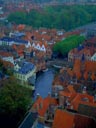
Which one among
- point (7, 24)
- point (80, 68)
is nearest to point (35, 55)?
point (80, 68)

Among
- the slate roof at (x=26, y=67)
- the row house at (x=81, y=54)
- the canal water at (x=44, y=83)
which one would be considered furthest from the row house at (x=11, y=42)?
the slate roof at (x=26, y=67)

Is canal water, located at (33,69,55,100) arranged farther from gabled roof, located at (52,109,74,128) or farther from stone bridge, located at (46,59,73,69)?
gabled roof, located at (52,109,74,128)

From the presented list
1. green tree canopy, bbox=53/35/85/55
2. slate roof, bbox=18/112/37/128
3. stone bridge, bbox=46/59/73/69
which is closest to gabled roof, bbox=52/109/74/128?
slate roof, bbox=18/112/37/128

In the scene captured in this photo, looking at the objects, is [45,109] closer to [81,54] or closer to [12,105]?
[12,105]

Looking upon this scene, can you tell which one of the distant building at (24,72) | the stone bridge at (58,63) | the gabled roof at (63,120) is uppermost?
the gabled roof at (63,120)

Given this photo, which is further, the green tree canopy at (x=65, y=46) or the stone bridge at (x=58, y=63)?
the green tree canopy at (x=65, y=46)

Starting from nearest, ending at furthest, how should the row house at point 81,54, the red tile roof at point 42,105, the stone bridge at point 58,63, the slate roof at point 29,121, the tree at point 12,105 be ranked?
the slate roof at point 29,121 → the red tile roof at point 42,105 → the tree at point 12,105 → the stone bridge at point 58,63 → the row house at point 81,54

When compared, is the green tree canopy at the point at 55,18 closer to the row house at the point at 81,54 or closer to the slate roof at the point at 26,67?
the row house at the point at 81,54
